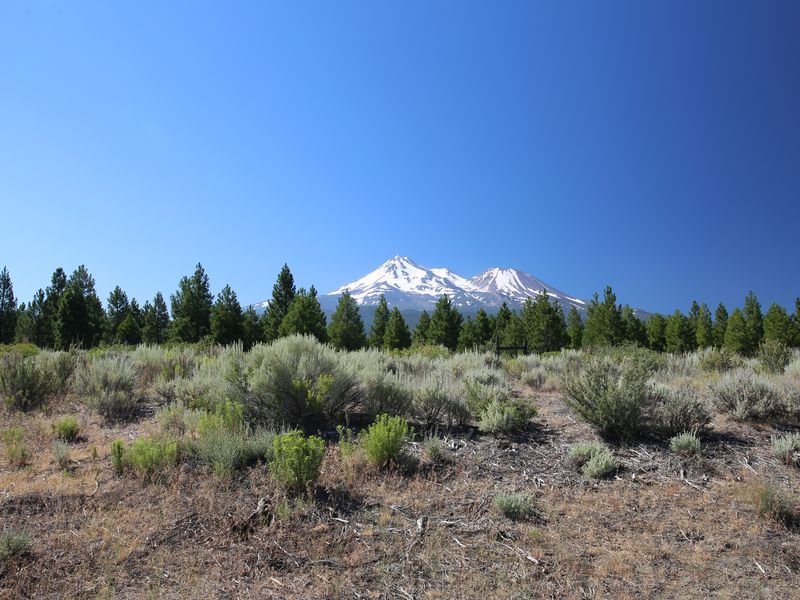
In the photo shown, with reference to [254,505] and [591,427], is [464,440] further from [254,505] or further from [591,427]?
[254,505]

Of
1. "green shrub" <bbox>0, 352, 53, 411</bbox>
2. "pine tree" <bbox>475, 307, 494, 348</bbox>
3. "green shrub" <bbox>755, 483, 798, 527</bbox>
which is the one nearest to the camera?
"green shrub" <bbox>755, 483, 798, 527</bbox>

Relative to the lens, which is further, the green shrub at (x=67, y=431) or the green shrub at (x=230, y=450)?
the green shrub at (x=67, y=431)

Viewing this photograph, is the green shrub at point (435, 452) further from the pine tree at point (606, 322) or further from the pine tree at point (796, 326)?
the pine tree at point (796, 326)

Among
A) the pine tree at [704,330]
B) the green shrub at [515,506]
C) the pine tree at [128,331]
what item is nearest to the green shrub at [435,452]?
the green shrub at [515,506]

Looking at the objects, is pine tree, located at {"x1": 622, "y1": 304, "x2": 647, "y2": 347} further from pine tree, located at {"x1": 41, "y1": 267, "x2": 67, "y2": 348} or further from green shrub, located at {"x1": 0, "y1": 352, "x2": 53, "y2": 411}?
pine tree, located at {"x1": 41, "y1": 267, "x2": 67, "y2": 348}

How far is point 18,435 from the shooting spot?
16.0 ft

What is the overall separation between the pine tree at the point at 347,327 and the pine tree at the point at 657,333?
104ft

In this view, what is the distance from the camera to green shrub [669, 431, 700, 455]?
4828mm

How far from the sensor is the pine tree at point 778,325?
3862 centimetres

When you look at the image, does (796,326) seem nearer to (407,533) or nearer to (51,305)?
(407,533)

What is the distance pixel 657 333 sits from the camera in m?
47.1

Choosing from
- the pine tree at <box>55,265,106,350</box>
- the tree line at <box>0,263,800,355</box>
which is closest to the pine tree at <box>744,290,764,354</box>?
the tree line at <box>0,263,800,355</box>

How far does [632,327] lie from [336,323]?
29.7 metres

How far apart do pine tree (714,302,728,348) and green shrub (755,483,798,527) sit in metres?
46.8
